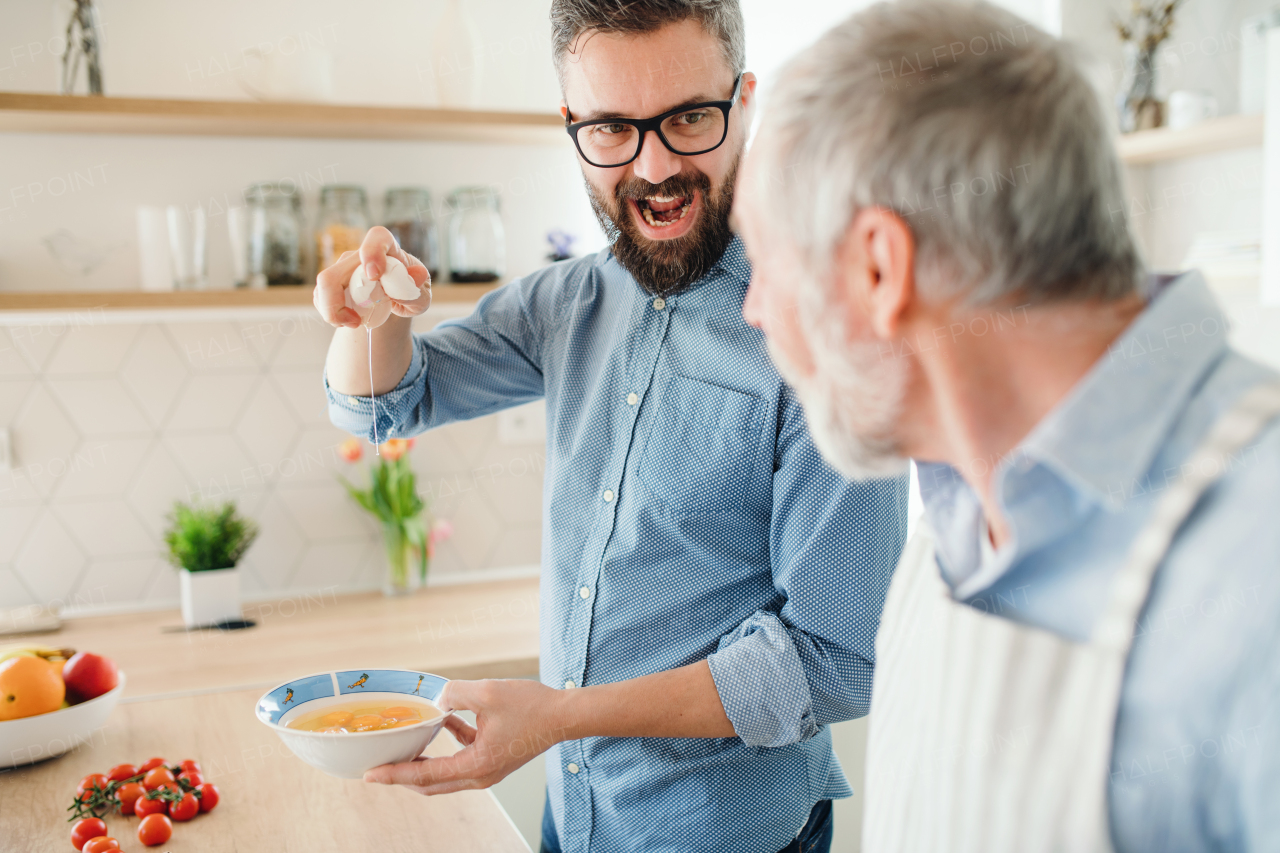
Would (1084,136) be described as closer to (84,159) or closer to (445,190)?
(445,190)

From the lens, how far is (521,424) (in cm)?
238

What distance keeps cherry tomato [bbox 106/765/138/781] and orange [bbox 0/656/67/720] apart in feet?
0.50

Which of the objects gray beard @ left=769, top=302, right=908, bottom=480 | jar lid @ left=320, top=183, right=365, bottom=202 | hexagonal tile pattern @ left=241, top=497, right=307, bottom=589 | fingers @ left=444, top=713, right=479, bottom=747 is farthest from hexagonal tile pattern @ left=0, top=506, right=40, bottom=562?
gray beard @ left=769, top=302, right=908, bottom=480

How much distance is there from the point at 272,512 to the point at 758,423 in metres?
1.50

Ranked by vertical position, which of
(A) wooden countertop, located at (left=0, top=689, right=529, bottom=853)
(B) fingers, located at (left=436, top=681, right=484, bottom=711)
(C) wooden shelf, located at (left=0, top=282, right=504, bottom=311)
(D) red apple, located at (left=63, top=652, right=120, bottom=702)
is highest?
(C) wooden shelf, located at (left=0, top=282, right=504, bottom=311)

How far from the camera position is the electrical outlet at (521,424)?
2.37 metres

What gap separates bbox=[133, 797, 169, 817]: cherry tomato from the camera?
112 cm

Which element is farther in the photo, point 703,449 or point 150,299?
point 150,299

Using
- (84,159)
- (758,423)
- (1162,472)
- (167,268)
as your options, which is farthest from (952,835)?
(84,159)

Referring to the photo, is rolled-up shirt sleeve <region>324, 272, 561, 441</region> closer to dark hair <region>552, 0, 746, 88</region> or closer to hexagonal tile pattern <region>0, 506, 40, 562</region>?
dark hair <region>552, 0, 746, 88</region>

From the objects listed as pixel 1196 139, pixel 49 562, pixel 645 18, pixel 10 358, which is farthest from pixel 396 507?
pixel 1196 139

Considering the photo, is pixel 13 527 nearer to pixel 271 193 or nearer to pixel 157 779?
pixel 271 193

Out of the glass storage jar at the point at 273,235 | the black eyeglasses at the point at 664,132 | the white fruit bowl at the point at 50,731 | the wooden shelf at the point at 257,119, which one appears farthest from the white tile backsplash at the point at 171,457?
the black eyeglasses at the point at 664,132

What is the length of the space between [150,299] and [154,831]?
115cm
